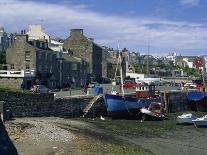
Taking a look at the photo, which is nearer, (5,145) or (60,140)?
(5,145)

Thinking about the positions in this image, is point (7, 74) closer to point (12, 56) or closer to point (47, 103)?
point (12, 56)

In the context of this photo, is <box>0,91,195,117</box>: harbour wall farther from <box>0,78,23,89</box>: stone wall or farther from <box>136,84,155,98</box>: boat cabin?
<box>0,78,23,89</box>: stone wall

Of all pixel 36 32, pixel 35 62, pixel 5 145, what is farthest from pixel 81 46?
pixel 5 145

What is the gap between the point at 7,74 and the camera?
69.9 metres

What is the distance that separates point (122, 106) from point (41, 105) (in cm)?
1005

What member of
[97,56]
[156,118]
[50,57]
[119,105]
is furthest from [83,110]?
[97,56]

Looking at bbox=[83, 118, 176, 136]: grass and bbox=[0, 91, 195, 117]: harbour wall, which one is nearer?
bbox=[0, 91, 195, 117]: harbour wall

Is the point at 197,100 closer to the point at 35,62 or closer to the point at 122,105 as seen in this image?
the point at 122,105

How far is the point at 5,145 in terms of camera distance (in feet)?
89.7

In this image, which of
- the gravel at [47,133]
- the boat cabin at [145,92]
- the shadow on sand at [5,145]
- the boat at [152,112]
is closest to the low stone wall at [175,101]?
the boat cabin at [145,92]

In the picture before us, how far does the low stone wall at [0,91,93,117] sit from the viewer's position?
38219mm

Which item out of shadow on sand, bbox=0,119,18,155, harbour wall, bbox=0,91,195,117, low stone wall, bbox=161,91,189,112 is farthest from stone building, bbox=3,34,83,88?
shadow on sand, bbox=0,119,18,155

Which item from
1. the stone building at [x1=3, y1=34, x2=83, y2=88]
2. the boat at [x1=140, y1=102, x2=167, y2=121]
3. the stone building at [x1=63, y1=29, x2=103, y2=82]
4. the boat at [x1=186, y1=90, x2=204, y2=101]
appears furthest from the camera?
the stone building at [x1=63, y1=29, x2=103, y2=82]

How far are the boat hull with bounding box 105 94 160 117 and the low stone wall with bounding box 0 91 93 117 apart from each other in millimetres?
1895
